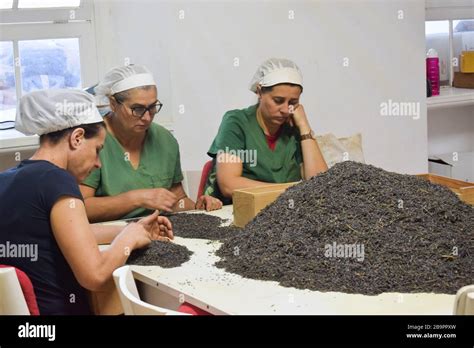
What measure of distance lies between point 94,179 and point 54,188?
2.83 ft

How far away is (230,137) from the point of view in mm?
3176

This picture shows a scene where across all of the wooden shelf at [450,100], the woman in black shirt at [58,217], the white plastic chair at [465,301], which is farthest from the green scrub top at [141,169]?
the wooden shelf at [450,100]

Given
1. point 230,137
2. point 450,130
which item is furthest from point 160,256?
point 450,130

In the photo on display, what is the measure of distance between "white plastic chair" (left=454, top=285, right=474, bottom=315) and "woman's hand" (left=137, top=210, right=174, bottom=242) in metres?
1.06

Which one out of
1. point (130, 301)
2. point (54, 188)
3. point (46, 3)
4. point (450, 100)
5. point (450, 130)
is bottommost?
point (130, 301)

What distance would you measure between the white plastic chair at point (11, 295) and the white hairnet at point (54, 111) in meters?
0.47

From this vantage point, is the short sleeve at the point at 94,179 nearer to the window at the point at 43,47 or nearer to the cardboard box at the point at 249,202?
the cardboard box at the point at 249,202

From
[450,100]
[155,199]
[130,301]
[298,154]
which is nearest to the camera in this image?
[130,301]

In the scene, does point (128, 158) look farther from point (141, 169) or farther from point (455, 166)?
point (455, 166)

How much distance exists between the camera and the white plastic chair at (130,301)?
63.0 inches

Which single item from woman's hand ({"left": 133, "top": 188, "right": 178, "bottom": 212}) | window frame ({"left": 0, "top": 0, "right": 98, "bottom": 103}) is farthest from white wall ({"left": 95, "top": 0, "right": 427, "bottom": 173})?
woman's hand ({"left": 133, "top": 188, "right": 178, "bottom": 212})
